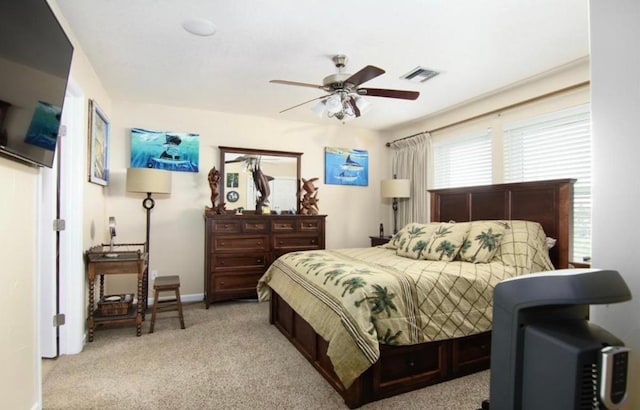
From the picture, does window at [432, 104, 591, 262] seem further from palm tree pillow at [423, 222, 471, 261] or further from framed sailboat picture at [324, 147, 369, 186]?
framed sailboat picture at [324, 147, 369, 186]

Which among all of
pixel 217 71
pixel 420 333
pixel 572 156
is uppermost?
pixel 217 71

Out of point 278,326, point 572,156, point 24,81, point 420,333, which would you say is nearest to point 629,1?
point 420,333

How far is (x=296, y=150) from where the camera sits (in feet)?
15.8

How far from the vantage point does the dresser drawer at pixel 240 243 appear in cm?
391

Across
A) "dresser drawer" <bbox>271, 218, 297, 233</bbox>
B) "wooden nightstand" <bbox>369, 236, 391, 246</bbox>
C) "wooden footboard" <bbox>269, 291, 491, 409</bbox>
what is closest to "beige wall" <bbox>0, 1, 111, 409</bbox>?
"wooden footboard" <bbox>269, 291, 491, 409</bbox>

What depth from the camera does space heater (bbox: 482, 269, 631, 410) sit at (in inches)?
26.7

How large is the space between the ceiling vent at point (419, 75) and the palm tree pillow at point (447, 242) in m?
1.49

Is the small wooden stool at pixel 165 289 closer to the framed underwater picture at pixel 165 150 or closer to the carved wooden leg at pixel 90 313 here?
the carved wooden leg at pixel 90 313

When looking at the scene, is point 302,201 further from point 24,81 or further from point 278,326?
point 24,81

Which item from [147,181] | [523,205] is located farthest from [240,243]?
[523,205]

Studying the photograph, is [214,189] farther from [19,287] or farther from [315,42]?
[19,287]

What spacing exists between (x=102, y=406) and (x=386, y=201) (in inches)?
175

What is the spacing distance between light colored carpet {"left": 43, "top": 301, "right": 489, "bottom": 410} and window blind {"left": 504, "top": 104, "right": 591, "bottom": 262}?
5.66 feet

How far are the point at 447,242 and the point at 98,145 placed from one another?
11.6 ft
